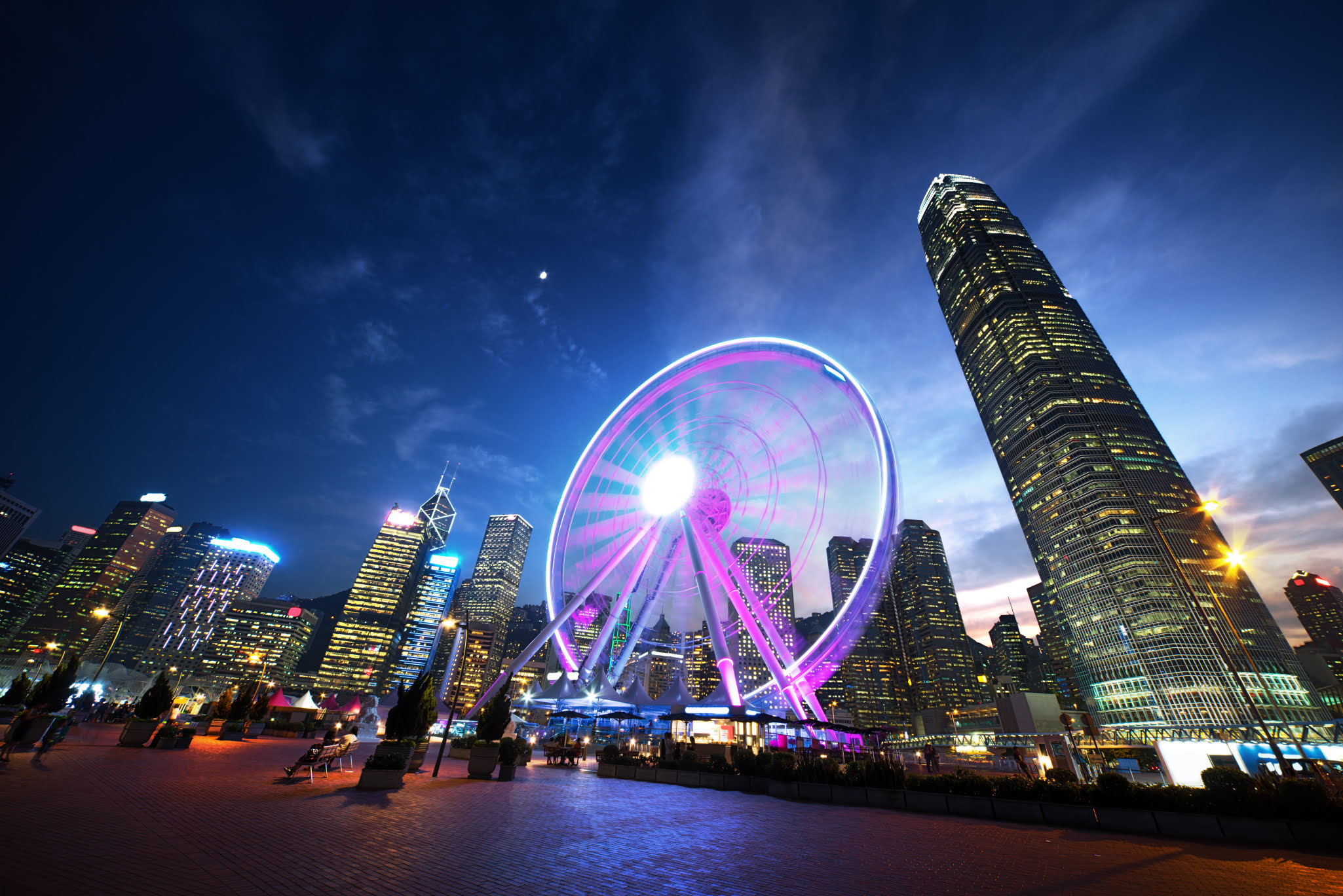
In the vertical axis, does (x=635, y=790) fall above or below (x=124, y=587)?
below

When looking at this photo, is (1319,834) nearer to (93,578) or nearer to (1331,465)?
(1331,465)

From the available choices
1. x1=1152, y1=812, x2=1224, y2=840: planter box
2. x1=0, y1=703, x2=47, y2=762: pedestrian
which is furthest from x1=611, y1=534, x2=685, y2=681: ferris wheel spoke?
x1=0, y1=703, x2=47, y2=762: pedestrian

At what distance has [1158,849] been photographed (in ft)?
28.3

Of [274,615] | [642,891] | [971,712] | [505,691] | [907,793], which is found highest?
[274,615]

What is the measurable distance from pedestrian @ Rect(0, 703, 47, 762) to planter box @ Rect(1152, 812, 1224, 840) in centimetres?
2329

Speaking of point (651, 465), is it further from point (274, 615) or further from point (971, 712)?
point (274, 615)

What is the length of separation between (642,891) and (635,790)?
34.3 feet

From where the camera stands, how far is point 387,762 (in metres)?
11.5

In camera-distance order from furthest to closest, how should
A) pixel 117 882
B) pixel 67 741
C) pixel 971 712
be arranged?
1. pixel 971 712
2. pixel 67 741
3. pixel 117 882

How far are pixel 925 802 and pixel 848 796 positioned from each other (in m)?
2.10

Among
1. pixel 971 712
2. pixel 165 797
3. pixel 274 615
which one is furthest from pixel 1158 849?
pixel 274 615

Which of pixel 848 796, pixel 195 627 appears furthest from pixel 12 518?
pixel 848 796

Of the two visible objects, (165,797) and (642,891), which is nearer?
(642,891)

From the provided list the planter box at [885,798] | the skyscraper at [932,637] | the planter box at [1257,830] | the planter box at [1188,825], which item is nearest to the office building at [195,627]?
the planter box at [885,798]
